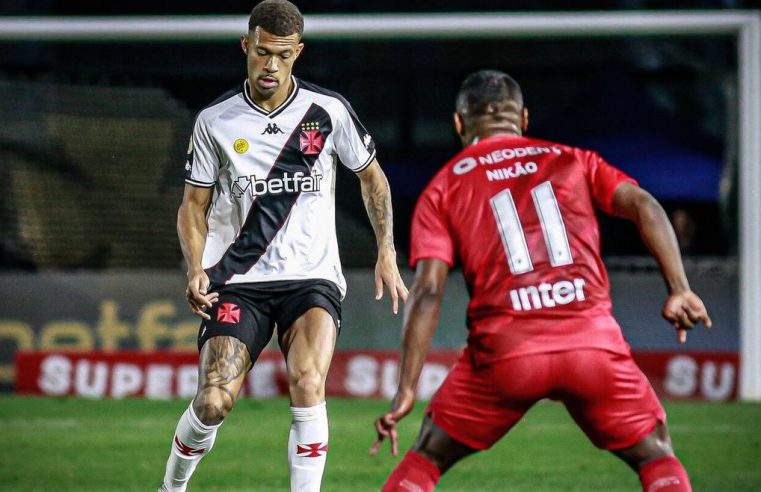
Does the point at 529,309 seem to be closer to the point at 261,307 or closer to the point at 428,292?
the point at 428,292

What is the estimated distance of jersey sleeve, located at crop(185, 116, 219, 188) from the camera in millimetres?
6012

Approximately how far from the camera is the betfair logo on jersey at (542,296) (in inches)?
170

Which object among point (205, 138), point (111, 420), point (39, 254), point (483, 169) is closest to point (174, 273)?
point (39, 254)

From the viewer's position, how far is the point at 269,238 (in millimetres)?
6008

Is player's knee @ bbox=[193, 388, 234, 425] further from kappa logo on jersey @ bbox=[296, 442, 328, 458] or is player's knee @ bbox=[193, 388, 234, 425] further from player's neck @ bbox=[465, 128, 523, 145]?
player's neck @ bbox=[465, 128, 523, 145]

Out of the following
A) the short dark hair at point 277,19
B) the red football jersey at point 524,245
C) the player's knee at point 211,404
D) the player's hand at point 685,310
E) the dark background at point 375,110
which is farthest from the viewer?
the dark background at point 375,110

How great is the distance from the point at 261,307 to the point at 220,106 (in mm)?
970

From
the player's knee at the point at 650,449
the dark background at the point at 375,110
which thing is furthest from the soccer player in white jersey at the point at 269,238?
the dark background at the point at 375,110

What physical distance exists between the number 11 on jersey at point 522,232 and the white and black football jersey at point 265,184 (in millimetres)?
1816

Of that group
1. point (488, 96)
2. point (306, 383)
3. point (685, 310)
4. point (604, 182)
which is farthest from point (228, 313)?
point (685, 310)

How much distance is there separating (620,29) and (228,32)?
406 centimetres

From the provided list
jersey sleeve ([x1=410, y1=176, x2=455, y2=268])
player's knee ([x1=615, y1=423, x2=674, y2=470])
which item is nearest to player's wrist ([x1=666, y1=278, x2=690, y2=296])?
player's knee ([x1=615, y1=423, x2=674, y2=470])

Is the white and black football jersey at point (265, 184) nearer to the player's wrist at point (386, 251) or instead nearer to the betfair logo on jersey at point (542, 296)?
the player's wrist at point (386, 251)

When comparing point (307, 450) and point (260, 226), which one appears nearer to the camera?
point (307, 450)
